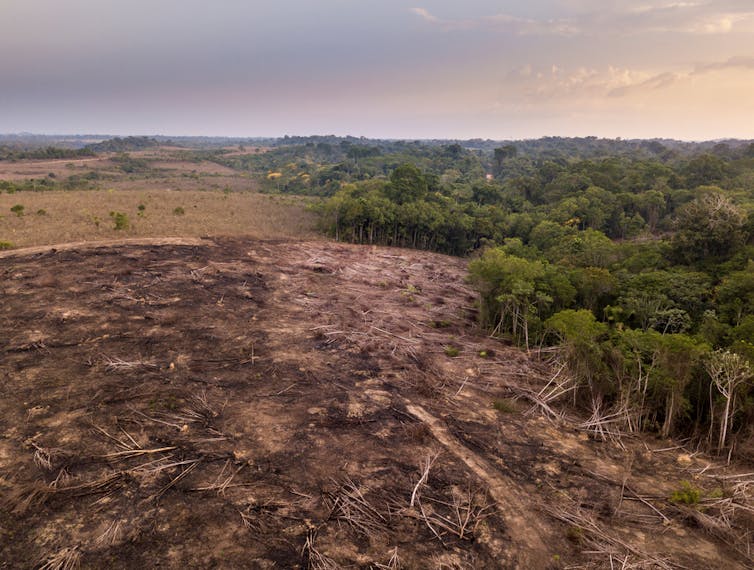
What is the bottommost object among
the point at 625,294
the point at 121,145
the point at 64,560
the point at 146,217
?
the point at 64,560

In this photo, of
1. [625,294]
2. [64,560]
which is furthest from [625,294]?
[64,560]

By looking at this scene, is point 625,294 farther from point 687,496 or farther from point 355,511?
point 355,511

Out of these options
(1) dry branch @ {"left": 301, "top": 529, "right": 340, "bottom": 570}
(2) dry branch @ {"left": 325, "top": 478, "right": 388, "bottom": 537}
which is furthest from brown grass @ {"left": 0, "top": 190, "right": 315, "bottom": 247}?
(1) dry branch @ {"left": 301, "top": 529, "right": 340, "bottom": 570}

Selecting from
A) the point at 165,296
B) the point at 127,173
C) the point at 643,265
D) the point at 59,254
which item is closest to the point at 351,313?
the point at 165,296

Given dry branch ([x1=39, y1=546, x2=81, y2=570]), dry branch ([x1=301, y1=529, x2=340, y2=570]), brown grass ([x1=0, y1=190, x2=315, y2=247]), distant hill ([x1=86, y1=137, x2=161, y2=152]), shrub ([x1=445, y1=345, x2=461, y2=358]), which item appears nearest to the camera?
dry branch ([x1=39, y1=546, x2=81, y2=570])

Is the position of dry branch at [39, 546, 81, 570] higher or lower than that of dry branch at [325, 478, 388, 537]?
higher

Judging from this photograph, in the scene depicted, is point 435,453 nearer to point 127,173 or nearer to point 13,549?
point 13,549

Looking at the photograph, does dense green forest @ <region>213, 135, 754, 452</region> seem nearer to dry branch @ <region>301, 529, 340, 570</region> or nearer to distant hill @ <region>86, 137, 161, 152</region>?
dry branch @ <region>301, 529, 340, 570</region>

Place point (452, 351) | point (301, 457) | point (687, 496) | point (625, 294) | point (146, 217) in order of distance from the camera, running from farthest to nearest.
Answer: point (146, 217) < point (625, 294) < point (452, 351) < point (301, 457) < point (687, 496)

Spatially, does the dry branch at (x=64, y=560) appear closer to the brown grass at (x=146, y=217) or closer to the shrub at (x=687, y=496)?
the shrub at (x=687, y=496)

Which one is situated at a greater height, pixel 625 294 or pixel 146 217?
pixel 146 217
